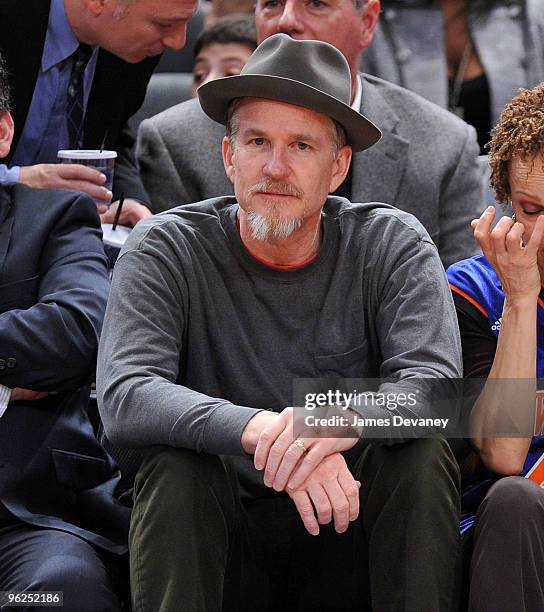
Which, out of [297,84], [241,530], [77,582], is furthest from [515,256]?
[77,582]

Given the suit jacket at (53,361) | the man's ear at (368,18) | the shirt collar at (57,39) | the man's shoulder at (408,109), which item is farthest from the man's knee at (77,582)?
the man's ear at (368,18)

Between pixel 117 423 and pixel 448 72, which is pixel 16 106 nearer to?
pixel 117 423

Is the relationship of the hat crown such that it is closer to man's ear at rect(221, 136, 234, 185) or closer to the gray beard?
man's ear at rect(221, 136, 234, 185)

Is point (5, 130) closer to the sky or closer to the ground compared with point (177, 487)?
closer to the sky

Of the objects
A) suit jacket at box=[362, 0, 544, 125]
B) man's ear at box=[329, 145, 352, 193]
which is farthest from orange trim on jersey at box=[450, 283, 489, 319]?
suit jacket at box=[362, 0, 544, 125]

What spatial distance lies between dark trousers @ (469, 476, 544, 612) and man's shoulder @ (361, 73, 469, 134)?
65.2 inches

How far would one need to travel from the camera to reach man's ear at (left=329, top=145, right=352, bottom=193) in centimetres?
263

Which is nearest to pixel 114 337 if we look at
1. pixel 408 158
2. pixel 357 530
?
pixel 357 530

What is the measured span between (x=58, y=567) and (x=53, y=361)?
1.45 ft

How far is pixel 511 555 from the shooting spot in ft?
7.32

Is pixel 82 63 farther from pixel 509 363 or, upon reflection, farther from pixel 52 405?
pixel 509 363

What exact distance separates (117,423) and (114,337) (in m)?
0.18

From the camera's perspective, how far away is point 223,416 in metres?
2.22

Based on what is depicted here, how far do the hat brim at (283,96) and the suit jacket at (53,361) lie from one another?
461 millimetres
